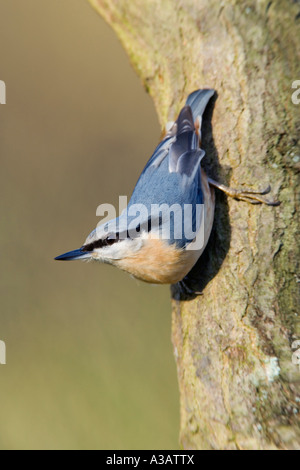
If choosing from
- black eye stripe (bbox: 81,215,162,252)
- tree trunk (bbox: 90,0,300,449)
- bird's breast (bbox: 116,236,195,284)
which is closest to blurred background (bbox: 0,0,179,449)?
tree trunk (bbox: 90,0,300,449)

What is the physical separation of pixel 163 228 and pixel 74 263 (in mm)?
1555

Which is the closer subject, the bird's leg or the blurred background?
the bird's leg

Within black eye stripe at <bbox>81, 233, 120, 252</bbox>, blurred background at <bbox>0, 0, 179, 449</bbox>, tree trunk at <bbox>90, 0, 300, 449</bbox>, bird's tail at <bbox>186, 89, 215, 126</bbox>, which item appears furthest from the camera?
blurred background at <bbox>0, 0, 179, 449</bbox>

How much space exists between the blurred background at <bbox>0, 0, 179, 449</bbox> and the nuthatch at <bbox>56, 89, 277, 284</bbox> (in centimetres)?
109

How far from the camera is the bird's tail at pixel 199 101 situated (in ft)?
7.35

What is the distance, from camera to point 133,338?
3076mm

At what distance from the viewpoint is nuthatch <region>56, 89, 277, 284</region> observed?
2.01 meters

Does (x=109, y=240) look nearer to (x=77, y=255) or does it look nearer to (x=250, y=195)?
(x=77, y=255)

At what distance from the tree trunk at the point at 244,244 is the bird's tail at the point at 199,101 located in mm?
59

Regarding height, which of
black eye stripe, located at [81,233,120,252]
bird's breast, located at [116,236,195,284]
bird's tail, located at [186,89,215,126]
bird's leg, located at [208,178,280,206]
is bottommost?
bird's breast, located at [116,236,195,284]

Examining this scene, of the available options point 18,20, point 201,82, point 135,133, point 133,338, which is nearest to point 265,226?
point 201,82

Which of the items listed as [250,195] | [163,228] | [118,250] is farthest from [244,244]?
[118,250]

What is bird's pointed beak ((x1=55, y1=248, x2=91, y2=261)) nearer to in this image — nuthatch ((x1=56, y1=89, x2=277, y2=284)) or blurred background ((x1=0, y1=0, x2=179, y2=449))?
nuthatch ((x1=56, y1=89, x2=277, y2=284))

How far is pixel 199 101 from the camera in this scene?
88.4 inches
